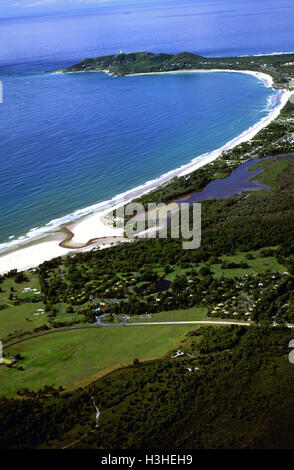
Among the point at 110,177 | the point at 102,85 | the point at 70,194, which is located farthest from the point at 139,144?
the point at 102,85

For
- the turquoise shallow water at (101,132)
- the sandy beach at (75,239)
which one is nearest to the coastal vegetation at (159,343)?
the sandy beach at (75,239)

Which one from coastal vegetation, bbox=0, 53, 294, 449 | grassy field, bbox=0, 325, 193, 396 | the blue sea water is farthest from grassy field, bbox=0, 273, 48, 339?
the blue sea water

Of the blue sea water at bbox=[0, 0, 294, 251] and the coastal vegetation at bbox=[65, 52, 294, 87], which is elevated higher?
the coastal vegetation at bbox=[65, 52, 294, 87]

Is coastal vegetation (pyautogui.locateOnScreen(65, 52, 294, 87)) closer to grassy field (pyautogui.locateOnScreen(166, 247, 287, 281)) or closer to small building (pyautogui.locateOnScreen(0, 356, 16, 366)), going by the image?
grassy field (pyautogui.locateOnScreen(166, 247, 287, 281))

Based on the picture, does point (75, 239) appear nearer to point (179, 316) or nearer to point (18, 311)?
point (18, 311)

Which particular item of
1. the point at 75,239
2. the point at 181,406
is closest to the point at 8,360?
the point at 181,406
